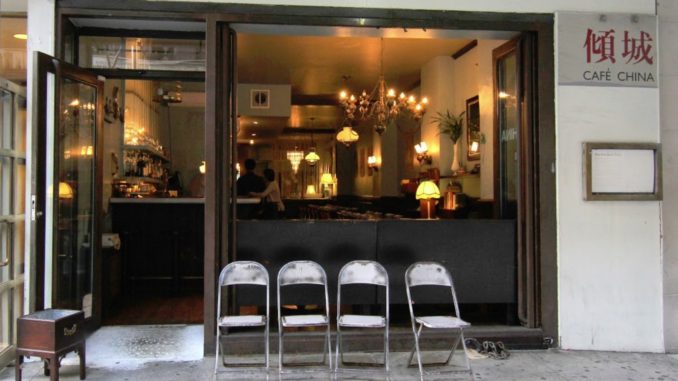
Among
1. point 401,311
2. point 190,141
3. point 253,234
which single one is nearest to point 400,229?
point 401,311

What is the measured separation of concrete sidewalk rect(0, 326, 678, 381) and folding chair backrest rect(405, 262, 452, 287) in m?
0.64

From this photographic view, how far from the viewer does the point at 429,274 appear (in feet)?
13.4

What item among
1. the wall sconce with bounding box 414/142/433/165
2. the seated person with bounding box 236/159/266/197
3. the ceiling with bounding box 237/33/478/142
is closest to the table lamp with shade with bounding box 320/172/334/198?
the ceiling with bounding box 237/33/478/142

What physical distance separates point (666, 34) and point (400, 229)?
2730 mm

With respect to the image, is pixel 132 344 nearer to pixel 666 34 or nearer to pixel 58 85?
pixel 58 85

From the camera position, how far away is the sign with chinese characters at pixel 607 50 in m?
4.38

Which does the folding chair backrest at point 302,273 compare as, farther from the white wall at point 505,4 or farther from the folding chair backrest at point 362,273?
the white wall at point 505,4

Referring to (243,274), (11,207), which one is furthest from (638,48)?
(11,207)

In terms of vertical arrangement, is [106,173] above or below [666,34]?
below

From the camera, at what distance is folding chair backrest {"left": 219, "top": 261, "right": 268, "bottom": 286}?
13.0 ft

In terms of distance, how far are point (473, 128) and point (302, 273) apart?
4036mm

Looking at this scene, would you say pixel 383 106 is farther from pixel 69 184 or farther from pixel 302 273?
pixel 69 184

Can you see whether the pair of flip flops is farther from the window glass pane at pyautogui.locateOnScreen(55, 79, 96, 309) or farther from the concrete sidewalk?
the window glass pane at pyautogui.locateOnScreen(55, 79, 96, 309)

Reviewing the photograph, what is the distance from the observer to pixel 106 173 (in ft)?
19.7
